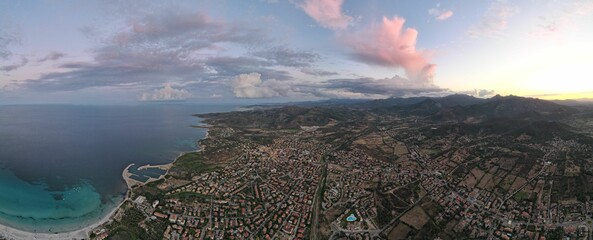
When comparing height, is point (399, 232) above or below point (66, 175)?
below

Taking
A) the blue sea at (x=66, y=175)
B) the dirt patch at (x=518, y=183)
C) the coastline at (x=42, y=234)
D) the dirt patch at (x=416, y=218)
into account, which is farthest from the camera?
the dirt patch at (x=518, y=183)

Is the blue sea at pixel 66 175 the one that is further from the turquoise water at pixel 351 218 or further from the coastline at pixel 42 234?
the turquoise water at pixel 351 218

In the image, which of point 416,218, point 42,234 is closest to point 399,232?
point 416,218

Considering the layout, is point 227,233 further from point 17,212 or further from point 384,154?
point 384,154

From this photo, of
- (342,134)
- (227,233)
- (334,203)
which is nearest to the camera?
(227,233)

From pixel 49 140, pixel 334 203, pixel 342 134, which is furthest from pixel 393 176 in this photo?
pixel 49 140

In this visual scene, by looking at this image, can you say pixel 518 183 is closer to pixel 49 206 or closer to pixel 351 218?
pixel 351 218

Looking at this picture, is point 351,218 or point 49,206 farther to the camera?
point 49,206

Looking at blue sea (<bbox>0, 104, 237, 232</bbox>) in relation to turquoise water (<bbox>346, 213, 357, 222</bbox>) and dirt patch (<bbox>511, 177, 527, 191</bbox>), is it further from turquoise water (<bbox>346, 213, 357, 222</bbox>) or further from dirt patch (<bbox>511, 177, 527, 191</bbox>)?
dirt patch (<bbox>511, 177, 527, 191</bbox>)

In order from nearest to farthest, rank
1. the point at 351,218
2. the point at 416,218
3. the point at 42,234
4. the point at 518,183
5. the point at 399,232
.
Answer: the point at 42,234, the point at 399,232, the point at 351,218, the point at 416,218, the point at 518,183

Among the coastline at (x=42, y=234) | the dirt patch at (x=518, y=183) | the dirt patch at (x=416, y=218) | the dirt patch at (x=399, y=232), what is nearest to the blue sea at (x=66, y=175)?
the coastline at (x=42, y=234)

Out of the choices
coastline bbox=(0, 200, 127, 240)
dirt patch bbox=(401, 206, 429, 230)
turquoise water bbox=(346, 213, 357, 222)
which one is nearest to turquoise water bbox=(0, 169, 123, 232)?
coastline bbox=(0, 200, 127, 240)
